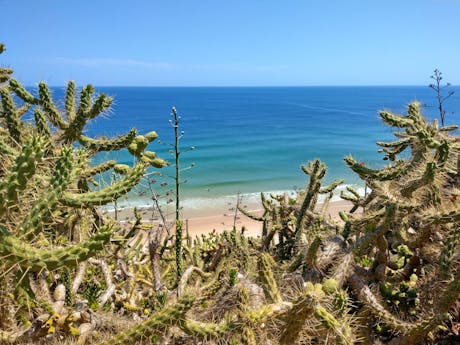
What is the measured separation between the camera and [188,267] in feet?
12.3

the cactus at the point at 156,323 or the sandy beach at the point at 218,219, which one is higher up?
the cactus at the point at 156,323

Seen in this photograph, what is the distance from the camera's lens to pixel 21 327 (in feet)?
7.98

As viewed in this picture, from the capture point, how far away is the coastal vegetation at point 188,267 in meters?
2.09

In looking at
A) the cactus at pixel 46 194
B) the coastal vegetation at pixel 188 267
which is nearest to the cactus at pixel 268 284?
the coastal vegetation at pixel 188 267

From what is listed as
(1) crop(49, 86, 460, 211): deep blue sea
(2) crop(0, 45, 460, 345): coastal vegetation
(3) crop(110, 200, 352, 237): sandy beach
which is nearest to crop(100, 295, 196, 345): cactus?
(2) crop(0, 45, 460, 345): coastal vegetation

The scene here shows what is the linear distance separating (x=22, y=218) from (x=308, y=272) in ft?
8.11

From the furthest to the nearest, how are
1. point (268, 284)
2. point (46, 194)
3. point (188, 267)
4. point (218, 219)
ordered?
point (218, 219)
point (188, 267)
point (268, 284)
point (46, 194)

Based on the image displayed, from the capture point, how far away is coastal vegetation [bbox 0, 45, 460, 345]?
2088mm

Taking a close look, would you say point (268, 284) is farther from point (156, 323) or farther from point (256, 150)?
point (256, 150)

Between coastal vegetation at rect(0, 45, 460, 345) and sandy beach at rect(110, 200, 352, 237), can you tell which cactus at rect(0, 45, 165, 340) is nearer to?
coastal vegetation at rect(0, 45, 460, 345)

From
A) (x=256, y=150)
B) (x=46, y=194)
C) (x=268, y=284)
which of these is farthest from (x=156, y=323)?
(x=256, y=150)

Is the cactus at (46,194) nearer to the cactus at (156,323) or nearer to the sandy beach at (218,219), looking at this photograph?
the cactus at (156,323)

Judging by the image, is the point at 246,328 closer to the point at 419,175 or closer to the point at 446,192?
the point at 419,175

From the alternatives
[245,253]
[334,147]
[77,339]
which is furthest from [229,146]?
[77,339]
